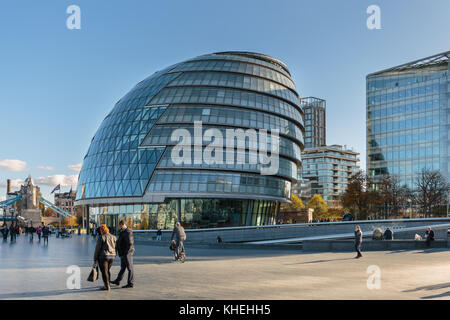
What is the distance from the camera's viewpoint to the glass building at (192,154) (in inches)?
2594

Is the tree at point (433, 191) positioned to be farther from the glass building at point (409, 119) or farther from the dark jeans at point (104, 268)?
the dark jeans at point (104, 268)

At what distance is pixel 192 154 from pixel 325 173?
123 m

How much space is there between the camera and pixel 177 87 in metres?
70.4

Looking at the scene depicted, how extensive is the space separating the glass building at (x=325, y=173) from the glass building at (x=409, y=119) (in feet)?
265

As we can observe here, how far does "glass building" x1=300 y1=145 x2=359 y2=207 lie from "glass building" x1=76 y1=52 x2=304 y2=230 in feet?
347

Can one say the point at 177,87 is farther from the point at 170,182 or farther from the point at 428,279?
the point at 428,279

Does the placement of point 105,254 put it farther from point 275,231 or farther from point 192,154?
point 192,154

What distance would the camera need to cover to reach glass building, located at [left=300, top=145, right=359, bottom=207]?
17950cm

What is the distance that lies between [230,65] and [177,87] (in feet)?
30.8

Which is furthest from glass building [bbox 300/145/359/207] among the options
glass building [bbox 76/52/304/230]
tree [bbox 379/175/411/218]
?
glass building [bbox 76/52/304/230]

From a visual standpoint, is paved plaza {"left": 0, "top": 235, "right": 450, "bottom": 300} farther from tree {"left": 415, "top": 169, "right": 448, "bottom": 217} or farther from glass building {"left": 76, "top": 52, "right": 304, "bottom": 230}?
tree {"left": 415, "top": 169, "right": 448, "bottom": 217}

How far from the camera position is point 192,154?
65500 mm
